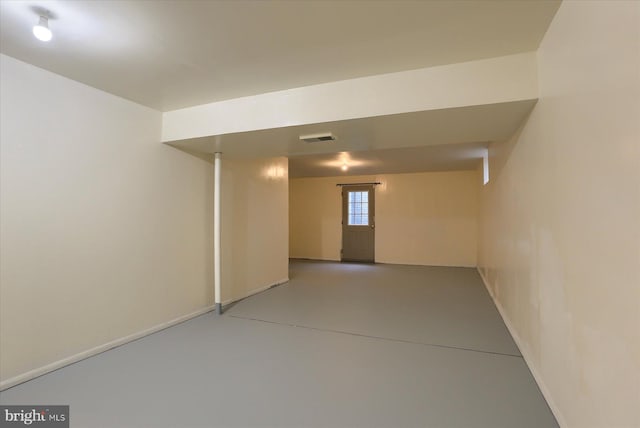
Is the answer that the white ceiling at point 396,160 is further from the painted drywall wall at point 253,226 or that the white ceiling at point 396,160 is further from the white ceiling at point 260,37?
the white ceiling at point 260,37

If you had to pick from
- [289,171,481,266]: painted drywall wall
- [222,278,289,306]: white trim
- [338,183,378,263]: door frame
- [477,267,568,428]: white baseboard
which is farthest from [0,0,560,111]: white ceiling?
[338,183,378,263]: door frame

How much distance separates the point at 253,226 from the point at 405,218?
4.33 m

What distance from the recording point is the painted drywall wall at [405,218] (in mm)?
7090

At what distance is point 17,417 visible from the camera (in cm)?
177

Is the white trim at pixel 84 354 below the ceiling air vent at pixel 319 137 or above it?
below

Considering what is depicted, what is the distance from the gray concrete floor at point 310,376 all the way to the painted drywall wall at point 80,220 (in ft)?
0.98

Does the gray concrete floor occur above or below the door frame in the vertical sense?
below

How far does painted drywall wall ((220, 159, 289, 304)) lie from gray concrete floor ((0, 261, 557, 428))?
0.77m

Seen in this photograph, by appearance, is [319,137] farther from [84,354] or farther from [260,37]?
[84,354]

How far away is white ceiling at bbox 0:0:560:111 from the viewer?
5.21 ft

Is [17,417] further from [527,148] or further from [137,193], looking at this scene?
[527,148]

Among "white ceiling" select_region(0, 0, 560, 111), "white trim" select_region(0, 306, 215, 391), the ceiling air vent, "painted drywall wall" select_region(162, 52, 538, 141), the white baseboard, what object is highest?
"white ceiling" select_region(0, 0, 560, 111)

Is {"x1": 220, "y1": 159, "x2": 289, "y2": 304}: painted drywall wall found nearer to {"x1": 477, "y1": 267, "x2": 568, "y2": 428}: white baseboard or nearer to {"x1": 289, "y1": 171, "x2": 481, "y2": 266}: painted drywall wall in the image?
{"x1": 289, "y1": 171, "x2": 481, "y2": 266}: painted drywall wall

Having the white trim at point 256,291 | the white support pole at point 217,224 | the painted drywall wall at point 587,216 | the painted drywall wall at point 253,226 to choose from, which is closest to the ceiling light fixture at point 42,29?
the white support pole at point 217,224
